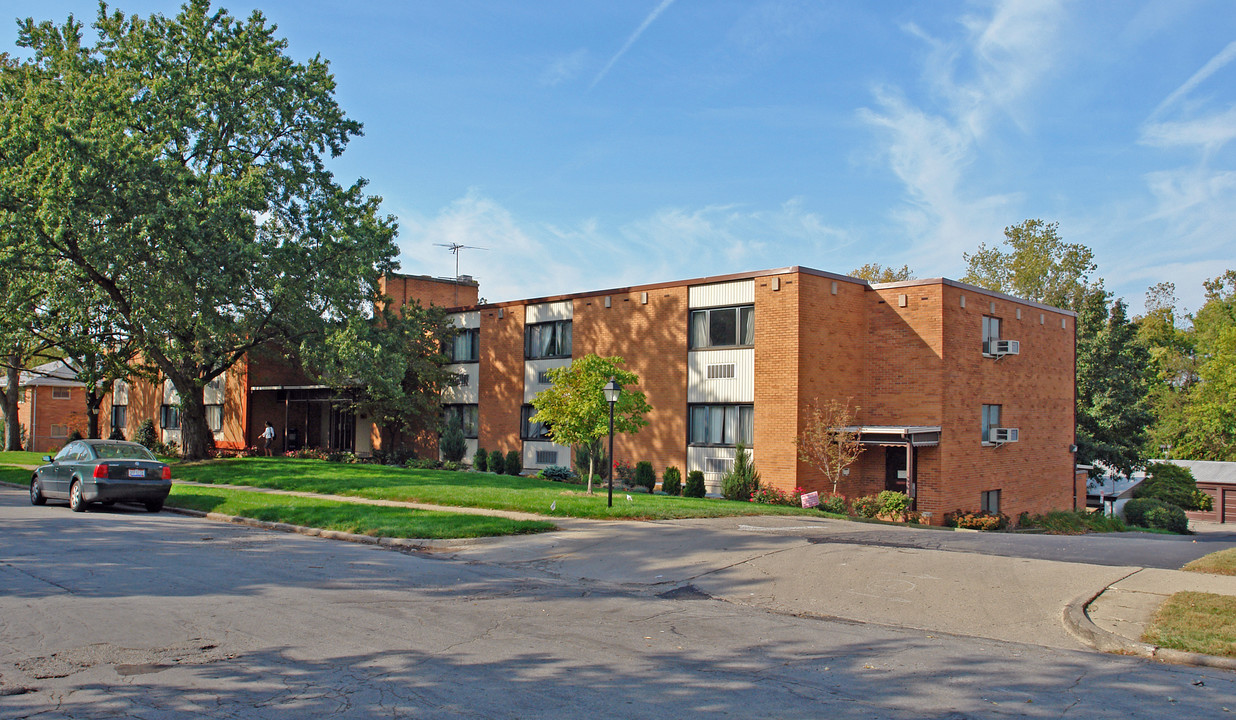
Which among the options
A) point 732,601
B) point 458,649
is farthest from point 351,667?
point 732,601

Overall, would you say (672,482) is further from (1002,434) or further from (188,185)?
(188,185)

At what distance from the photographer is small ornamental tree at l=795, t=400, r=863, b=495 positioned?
24.6 m

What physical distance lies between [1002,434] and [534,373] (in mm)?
16205

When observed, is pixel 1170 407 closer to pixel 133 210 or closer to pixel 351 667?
pixel 133 210

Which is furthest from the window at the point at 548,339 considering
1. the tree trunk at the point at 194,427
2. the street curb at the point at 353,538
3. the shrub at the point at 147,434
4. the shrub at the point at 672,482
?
the shrub at the point at 147,434

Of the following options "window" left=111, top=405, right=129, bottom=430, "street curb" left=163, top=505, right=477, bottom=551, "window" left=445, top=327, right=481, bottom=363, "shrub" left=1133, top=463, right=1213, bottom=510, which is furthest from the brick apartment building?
"window" left=111, top=405, right=129, bottom=430

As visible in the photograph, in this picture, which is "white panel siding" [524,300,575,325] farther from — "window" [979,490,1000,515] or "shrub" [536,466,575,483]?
"window" [979,490,1000,515]

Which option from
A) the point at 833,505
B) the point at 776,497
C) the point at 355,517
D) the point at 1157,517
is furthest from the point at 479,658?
the point at 1157,517

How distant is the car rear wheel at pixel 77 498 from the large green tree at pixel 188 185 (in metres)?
9.10

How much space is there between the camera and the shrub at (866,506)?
24.5 metres

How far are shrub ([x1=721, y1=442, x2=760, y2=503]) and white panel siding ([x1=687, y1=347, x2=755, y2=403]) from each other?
2.02 meters

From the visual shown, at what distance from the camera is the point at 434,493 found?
20.8 metres

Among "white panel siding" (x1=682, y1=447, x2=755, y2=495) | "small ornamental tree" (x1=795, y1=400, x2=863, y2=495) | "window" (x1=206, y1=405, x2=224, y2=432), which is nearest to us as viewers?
"small ornamental tree" (x1=795, y1=400, x2=863, y2=495)

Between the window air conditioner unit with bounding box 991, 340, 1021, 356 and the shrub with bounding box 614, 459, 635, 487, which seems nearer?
the window air conditioner unit with bounding box 991, 340, 1021, 356
